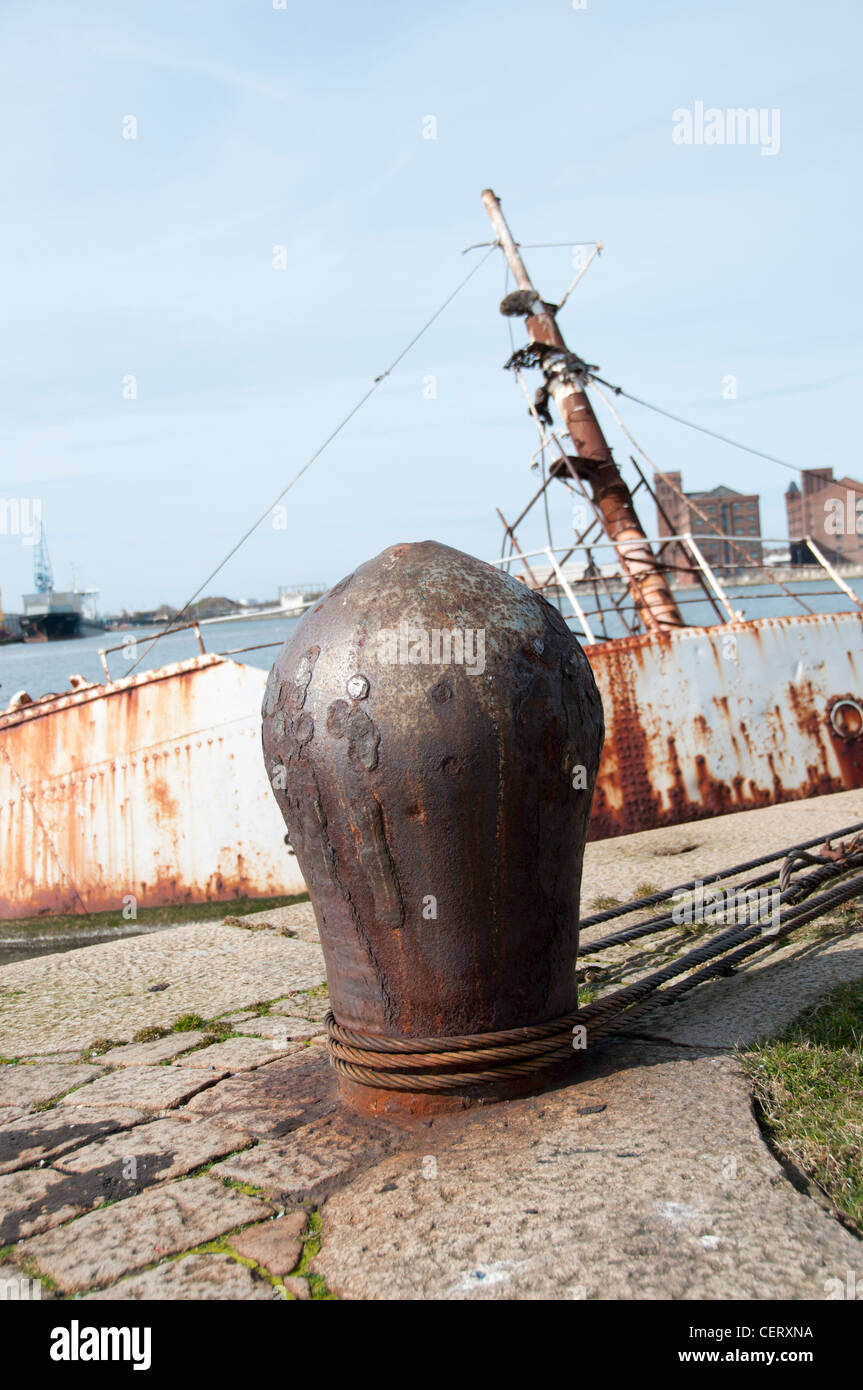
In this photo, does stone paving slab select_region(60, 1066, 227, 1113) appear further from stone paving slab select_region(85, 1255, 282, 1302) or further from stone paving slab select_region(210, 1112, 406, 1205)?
stone paving slab select_region(85, 1255, 282, 1302)

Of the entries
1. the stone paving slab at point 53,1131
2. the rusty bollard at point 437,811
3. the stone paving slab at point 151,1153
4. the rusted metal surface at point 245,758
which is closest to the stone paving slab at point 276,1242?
the stone paving slab at point 151,1153

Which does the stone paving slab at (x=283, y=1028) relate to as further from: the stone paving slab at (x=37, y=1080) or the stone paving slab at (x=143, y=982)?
the stone paving slab at (x=37, y=1080)

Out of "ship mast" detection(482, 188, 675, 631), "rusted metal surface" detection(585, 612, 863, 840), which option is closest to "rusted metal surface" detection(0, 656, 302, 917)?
"rusted metal surface" detection(585, 612, 863, 840)

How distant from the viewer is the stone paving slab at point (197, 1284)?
2.01 m

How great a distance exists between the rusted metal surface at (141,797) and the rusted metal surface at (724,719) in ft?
10.0

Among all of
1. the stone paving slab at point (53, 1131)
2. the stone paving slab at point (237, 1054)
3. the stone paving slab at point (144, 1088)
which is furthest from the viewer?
the stone paving slab at point (237, 1054)

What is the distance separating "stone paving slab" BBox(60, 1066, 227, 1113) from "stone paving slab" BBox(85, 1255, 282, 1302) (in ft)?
3.29

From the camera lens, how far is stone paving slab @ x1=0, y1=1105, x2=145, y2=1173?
9.27ft

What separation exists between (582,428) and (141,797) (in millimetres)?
6505

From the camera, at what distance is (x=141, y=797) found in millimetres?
9953

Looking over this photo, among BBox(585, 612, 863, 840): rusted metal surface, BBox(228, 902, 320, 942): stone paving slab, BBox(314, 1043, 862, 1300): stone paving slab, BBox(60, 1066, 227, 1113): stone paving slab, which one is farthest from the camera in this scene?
BBox(585, 612, 863, 840): rusted metal surface

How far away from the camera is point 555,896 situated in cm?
288
